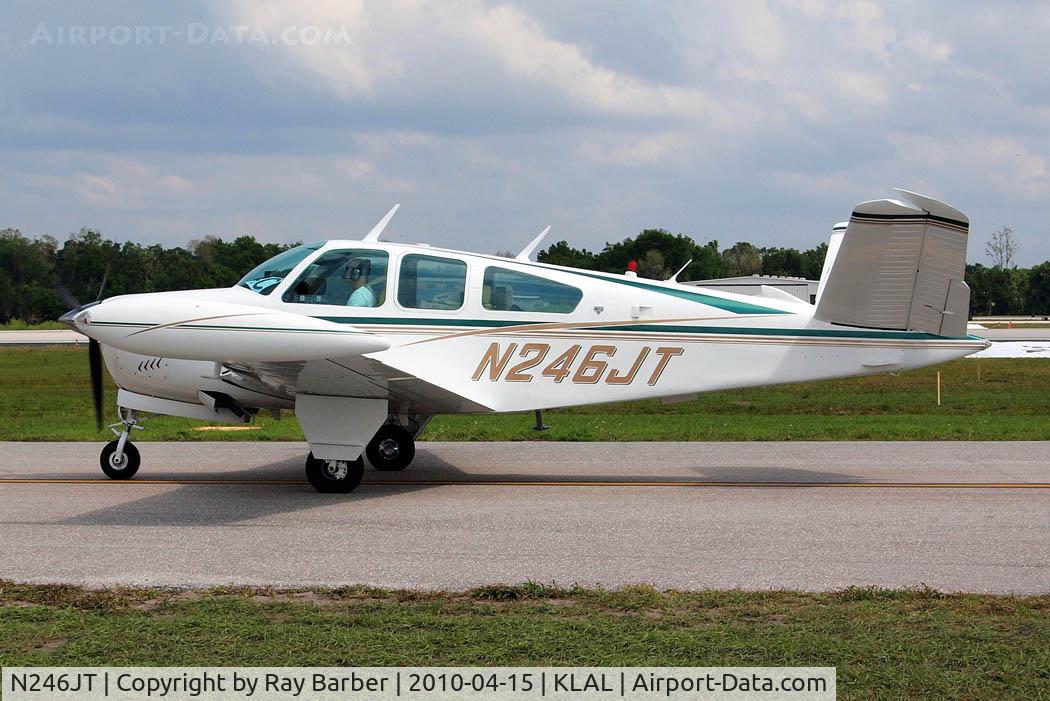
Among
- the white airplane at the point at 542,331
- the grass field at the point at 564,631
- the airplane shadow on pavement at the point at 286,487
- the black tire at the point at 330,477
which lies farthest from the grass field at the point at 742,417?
the grass field at the point at 564,631

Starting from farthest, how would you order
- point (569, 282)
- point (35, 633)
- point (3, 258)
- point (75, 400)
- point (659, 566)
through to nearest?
point (75, 400)
point (3, 258)
point (569, 282)
point (659, 566)
point (35, 633)

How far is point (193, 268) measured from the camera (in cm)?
2108

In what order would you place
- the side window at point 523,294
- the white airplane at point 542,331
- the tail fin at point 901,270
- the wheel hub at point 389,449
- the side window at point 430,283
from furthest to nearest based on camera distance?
the wheel hub at point 389,449 → the side window at point 523,294 → the side window at point 430,283 → the white airplane at point 542,331 → the tail fin at point 901,270

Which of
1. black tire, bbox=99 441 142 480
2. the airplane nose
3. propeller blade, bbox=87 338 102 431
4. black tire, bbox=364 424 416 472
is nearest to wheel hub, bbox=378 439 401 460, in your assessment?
black tire, bbox=364 424 416 472

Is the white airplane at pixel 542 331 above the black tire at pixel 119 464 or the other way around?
above

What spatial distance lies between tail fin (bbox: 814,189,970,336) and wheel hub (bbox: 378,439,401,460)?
4913mm

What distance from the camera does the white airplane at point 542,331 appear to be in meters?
10.1

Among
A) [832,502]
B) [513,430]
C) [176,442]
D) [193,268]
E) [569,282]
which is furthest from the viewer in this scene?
[193,268]

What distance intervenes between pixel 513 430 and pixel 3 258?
9.67 meters

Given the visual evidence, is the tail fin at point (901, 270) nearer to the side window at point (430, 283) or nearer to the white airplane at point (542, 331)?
the white airplane at point (542, 331)

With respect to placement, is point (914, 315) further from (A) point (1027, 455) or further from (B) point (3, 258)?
(B) point (3, 258)

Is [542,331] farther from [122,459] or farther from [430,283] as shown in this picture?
[122,459]

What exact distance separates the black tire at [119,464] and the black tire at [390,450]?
8.38 feet

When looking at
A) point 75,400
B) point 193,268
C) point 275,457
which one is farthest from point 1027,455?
point 75,400
